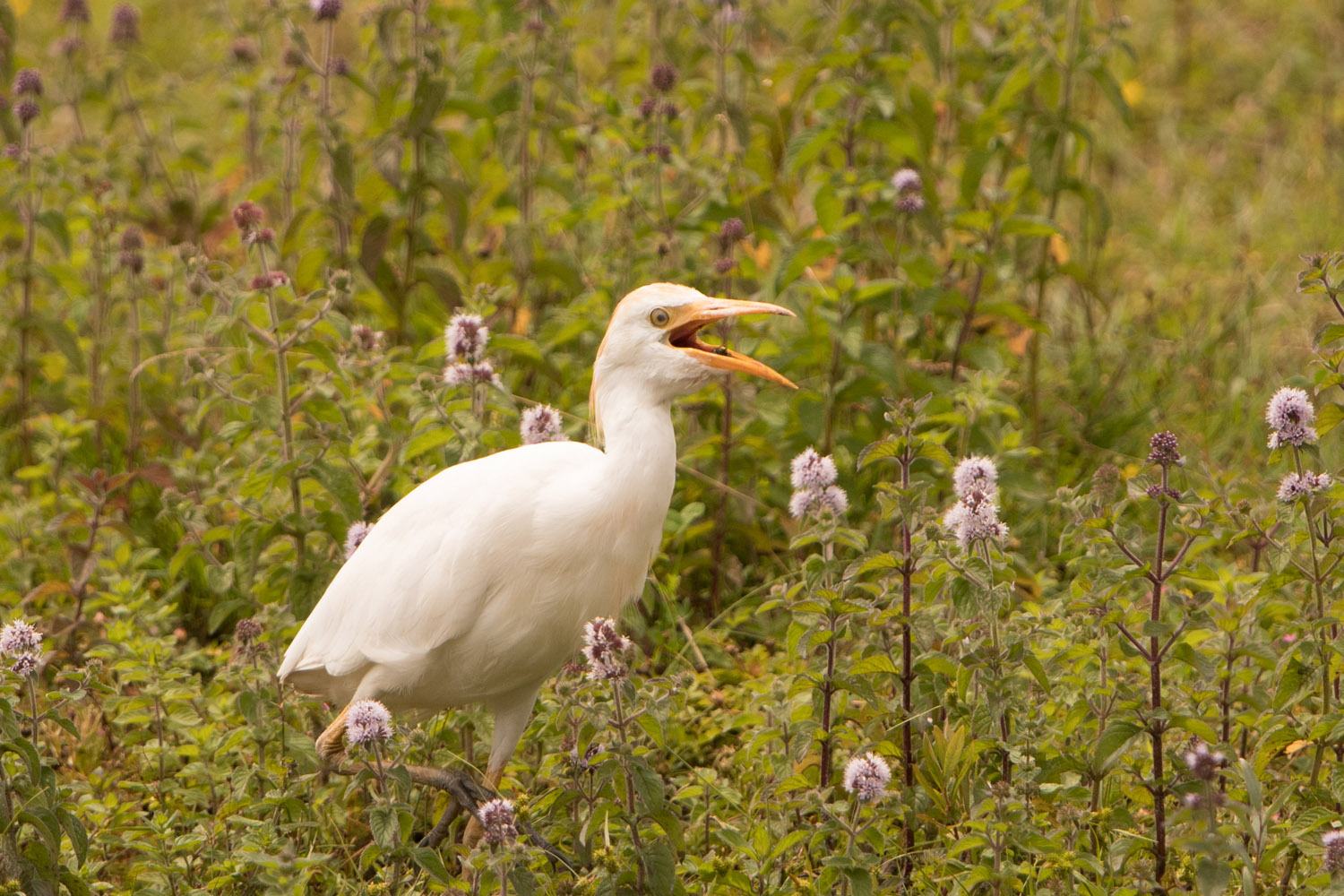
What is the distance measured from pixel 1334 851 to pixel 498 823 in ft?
4.75

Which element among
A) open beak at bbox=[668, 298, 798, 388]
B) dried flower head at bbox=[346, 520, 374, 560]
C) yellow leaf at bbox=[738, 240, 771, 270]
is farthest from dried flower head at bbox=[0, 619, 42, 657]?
yellow leaf at bbox=[738, 240, 771, 270]

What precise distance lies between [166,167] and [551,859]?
4084 millimetres

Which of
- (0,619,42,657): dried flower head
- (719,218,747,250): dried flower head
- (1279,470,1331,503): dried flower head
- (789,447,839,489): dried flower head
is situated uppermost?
(719,218,747,250): dried flower head

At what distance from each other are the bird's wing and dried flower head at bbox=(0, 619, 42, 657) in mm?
672

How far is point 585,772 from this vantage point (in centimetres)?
287

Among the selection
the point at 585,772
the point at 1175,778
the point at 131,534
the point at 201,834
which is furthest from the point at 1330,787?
the point at 131,534

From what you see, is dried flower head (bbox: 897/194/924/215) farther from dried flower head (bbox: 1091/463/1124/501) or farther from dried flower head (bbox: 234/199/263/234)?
dried flower head (bbox: 234/199/263/234)

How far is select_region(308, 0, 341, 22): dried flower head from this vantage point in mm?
4125

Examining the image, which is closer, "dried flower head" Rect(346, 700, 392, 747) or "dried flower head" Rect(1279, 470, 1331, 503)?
"dried flower head" Rect(346, 700, 392, 747)

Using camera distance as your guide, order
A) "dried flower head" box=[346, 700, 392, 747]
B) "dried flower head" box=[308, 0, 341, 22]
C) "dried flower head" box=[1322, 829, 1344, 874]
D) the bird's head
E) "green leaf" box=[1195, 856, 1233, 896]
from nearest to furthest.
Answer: "green leaf" box=[1195, 856, 1233, 896]
"dried flower head" box=[1322, 829, 1344, 874]
"dried flower head" box=[346, 700, 392, 747]
the bird's head
"dried flower head" box=[308, 0, 341, 22]

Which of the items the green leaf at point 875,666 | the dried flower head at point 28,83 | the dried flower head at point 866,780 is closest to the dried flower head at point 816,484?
the green leaf at point 875,666

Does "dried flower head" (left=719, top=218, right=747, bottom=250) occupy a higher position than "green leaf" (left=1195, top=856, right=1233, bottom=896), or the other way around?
"dried flower head" (left=719, top=218, right=747, bottom=250)

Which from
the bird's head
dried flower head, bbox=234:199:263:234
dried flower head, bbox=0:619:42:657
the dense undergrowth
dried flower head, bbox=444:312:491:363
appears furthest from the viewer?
dried flower head, bbox=234:199:263:234

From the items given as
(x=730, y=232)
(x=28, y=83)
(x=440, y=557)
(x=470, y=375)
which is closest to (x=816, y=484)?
(x=440, y=557)
